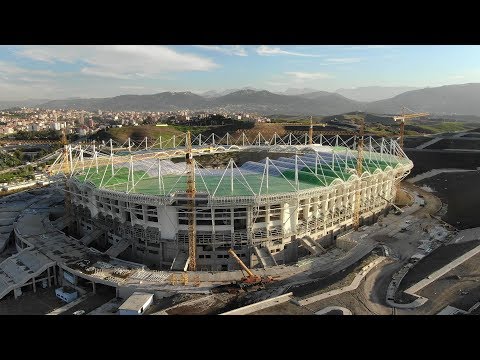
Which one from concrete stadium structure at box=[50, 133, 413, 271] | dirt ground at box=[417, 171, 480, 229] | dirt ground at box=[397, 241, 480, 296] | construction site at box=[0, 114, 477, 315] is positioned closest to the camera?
construction site at box=[0, 114, 477, 315]

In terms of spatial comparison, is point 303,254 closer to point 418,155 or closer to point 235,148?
point 235,148

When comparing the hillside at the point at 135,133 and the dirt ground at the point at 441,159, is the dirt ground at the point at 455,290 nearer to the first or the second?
the dirt ground at the point at 441,159

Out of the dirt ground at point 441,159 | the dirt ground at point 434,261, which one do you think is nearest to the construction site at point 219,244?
the dirt ground at point 434,261

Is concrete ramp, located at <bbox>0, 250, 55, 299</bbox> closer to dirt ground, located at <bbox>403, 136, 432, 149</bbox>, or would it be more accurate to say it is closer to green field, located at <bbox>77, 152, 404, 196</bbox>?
green field, located at <bbox>77, 152, 404, 196</bbox>

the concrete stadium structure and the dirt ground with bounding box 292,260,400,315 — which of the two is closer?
the dirt ground with bounding box 292,260,400,315

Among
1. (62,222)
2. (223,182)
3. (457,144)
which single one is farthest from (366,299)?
(457,144)

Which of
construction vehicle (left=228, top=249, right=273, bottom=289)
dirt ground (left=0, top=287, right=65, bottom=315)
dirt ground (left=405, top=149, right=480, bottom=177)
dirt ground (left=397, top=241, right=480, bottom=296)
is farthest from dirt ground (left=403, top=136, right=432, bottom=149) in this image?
dirt ground (left=0, top=287, right=65, bottom=315)
